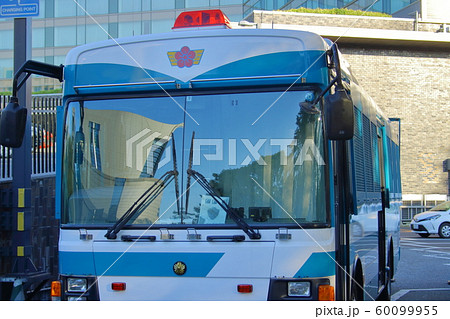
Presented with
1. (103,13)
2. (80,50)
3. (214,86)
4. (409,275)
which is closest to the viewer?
(214,86)

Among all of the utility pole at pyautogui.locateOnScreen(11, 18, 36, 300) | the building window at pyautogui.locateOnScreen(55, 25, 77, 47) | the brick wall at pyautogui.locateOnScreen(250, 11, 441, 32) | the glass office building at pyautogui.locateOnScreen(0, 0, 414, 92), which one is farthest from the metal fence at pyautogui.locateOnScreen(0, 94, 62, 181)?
the building window at pyautogui.locateOnScreen(55, 25, 77, 47)

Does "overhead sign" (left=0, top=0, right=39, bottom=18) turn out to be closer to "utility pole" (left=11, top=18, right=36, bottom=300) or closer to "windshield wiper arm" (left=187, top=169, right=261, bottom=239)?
"utility pole" (left=11, top=18, right=36, bottom=300)

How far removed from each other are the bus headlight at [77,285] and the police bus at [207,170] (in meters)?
0.01

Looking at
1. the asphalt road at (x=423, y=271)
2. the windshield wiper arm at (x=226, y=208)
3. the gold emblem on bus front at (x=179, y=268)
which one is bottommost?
the asphalt road at (x=423, y=271)

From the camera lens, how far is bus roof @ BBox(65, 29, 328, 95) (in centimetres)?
586

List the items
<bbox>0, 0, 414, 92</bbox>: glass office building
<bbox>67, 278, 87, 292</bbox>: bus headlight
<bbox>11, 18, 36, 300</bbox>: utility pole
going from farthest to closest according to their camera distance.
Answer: <bbox>0, 0, 414, 92</bbox>: glass office building, <bbox>11, 18, 36, 300</bbox>: utility pole, <bbox>67, 278, 87, 292</bbox>: bus headlight

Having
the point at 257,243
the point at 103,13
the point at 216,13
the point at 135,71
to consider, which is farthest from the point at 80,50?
the point at 103,13

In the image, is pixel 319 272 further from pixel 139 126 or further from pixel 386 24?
pixel 386 24

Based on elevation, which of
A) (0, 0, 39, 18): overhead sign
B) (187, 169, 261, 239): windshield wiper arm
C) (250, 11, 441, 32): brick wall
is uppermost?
(250, 11, 441, 32): brick wall

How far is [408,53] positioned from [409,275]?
23.1m

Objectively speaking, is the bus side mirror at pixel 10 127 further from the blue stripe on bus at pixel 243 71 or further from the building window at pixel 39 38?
the building window at pixel 39 38

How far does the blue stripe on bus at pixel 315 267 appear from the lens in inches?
218

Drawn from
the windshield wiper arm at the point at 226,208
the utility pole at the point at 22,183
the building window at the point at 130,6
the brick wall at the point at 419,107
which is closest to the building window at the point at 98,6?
the building window at the point at 130,6

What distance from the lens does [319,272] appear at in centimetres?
555
